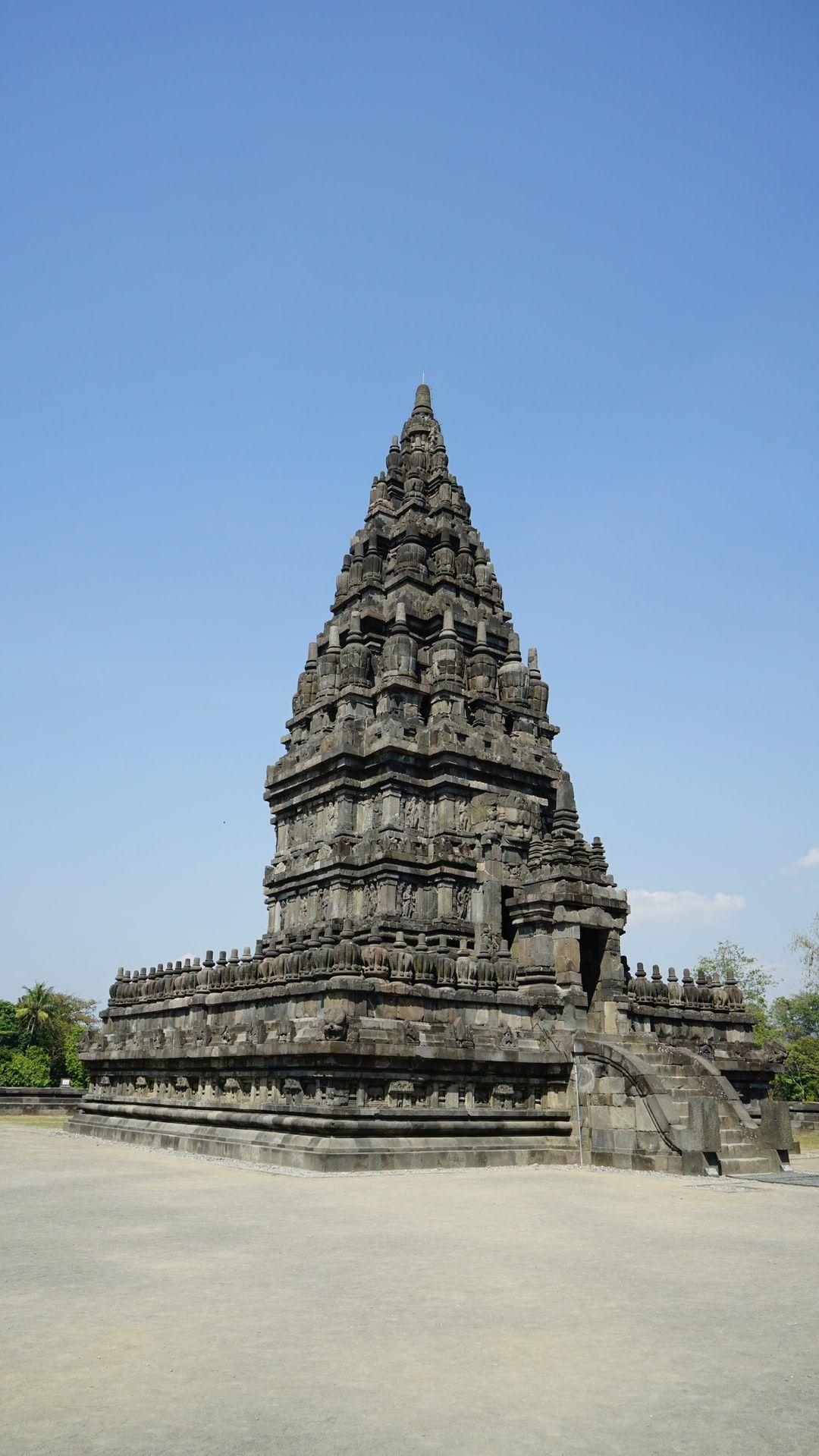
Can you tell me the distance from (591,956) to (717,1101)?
6.45 metres

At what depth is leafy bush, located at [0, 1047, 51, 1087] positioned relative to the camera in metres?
65.1

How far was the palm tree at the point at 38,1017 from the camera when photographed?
79.1 metres

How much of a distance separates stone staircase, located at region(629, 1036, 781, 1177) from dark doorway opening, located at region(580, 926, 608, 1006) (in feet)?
7.51

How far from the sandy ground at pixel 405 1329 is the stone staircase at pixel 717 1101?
7.04 metres

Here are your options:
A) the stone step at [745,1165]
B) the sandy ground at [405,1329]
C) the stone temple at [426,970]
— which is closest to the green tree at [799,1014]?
the stone temple at [426,970]

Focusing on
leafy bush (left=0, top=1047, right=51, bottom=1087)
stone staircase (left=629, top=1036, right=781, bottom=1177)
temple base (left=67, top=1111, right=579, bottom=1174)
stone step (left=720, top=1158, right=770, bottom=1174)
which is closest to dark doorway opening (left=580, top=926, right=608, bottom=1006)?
stone staircase (left=629, top=1036, right=781, bottom=1177)

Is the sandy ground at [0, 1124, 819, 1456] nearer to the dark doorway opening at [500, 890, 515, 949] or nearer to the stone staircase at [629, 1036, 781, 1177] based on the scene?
the stone staircase at [629, 1036, 781, 1177]

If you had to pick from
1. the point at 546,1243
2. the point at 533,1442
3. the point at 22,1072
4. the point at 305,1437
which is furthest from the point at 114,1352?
Result: the point at 22,1072

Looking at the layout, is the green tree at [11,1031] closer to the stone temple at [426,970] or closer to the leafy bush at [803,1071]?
the stone temple at [426,970]

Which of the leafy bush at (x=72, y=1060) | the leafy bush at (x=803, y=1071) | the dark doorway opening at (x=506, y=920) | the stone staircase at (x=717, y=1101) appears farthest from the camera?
the leafy bush at (x=72, y=1060)

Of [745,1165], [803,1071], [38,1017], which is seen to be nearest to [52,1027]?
[38,1017]

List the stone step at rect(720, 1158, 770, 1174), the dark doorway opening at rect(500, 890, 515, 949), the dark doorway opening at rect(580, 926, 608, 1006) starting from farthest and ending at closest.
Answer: the dark doorway opening at rect(500, 890, 515, 949), the dark doorway opening at rect(580, 926, 608, 1006), the stone step at rect(720, 1158, 770, 1174)

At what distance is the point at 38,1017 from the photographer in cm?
7938

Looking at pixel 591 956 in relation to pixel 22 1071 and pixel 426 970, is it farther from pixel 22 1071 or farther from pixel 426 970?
pixel 22 1071
